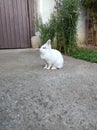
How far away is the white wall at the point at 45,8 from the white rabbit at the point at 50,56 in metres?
2.34

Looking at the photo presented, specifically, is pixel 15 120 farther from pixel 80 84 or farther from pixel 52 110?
pixel 80 84

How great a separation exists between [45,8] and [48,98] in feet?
12.2

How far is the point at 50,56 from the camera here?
332cm

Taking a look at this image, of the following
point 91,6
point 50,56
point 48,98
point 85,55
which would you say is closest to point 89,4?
point 91,6

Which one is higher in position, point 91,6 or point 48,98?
point 91,6

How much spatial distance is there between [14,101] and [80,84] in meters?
0.94

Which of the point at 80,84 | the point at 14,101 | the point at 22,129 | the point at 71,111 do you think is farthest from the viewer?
the point at 80,84

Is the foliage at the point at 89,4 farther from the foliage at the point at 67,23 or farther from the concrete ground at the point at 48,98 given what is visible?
the concrete ground at the point at 48,98

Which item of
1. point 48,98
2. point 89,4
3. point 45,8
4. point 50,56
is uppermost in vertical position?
point 89,4

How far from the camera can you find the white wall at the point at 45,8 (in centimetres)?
550

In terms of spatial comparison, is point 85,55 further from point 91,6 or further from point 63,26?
point 91,6

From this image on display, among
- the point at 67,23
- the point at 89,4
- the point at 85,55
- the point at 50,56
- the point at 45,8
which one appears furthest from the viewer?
the point at 89,4

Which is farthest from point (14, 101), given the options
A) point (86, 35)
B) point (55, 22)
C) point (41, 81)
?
point (86, 35)

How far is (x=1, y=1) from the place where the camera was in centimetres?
542
